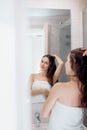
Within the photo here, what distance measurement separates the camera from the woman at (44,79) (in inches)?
49.0

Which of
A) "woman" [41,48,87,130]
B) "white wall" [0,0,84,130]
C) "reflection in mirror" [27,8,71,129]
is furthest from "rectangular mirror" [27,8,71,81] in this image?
"white wall" [0,0,84,130]

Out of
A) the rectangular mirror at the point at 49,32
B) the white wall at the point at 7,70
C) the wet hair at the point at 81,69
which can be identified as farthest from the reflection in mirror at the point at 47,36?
the white wall at the point at 7,70

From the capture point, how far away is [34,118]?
122 cm

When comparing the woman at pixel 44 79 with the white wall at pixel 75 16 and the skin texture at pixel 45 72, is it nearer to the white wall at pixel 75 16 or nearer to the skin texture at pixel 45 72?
the skin texture at pixel 45 72

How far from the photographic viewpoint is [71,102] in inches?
46.0

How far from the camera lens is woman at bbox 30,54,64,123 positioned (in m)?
1.24

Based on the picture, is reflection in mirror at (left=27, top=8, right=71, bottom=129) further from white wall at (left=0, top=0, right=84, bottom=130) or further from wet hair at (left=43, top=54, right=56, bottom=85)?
white wall at (left=0, top=0, right=84, bottom=130)

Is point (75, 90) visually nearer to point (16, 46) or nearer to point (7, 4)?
point (16, 46)

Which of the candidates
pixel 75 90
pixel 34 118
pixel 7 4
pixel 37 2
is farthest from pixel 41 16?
pixel 34 118

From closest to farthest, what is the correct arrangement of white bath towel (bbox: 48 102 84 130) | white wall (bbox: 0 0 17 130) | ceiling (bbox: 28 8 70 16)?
white wall (bbox: 0 0 17 130) < white bath towel (bbox: 48 102 84 130) < ceiling (bbox: 28 8 70 16)

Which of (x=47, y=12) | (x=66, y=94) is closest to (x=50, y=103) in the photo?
(x=66, y=94)

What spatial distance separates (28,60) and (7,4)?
0.28 metres

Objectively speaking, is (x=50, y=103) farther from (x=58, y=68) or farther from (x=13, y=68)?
(x=13, y=68)

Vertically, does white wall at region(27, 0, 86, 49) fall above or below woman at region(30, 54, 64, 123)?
above
